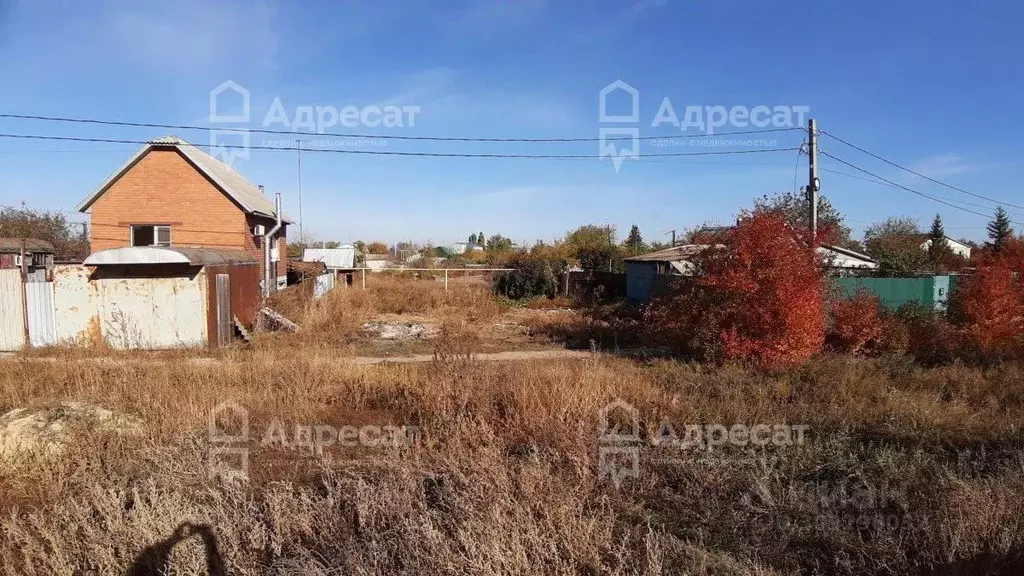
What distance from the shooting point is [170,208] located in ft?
63.3

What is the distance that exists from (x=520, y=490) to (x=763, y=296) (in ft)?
23.0

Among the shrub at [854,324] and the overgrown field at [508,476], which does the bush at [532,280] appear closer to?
the shrub at [854,324]

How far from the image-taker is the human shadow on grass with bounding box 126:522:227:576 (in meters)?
3.43

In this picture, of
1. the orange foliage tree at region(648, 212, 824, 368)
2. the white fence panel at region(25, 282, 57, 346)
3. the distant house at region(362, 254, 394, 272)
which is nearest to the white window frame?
the white fence panel at region(25, 282, 57, 346)

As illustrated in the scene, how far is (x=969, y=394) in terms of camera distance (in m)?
7.80

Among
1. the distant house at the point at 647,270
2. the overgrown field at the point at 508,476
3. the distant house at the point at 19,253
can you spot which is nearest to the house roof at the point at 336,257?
the distant house at the point at 19,253

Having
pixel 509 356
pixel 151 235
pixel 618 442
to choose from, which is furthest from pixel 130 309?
pixel 618 442

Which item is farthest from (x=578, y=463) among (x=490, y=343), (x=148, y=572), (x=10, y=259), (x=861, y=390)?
(x=10, y=259)

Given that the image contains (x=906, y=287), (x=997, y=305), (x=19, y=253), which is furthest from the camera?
(x=19, y=253)

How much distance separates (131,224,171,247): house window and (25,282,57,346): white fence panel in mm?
7103

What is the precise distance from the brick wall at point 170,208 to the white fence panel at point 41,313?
6.77 metres

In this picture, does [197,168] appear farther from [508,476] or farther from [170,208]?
[508,476]

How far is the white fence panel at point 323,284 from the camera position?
2016 centimetres

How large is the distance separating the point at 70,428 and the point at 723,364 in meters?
9.42
